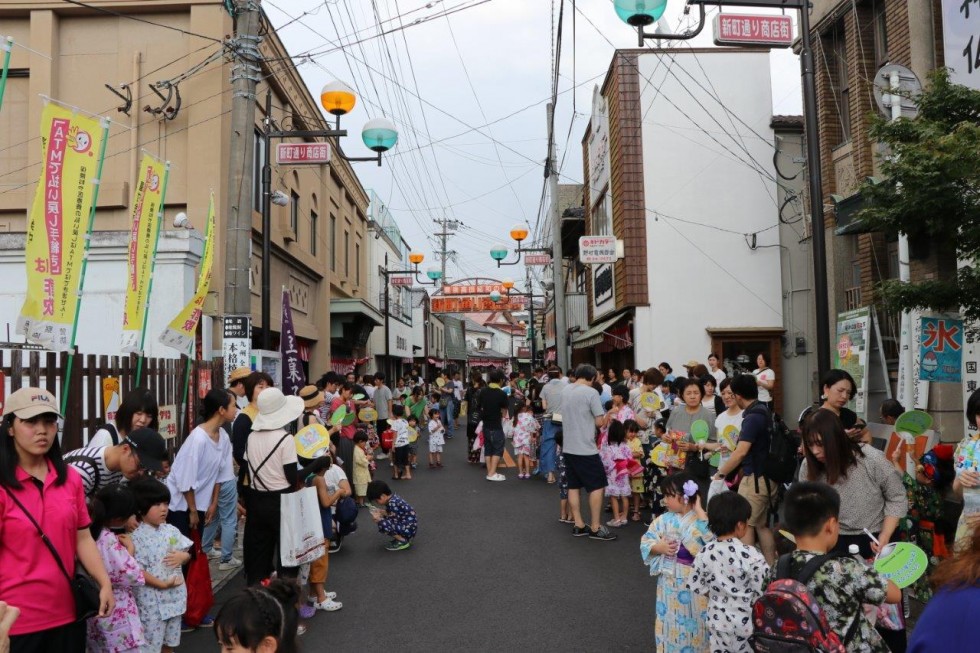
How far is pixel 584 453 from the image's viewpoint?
826 centimetres

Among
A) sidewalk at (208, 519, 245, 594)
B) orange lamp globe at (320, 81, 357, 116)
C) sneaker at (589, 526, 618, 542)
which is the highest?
orange lamp globe at (320, 81, 357, 116)

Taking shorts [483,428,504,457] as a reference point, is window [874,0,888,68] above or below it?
above

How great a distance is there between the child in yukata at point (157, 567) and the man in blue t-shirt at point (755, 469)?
3943 mm

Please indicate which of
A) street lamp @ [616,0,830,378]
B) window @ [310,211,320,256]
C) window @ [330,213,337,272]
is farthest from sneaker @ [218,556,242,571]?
window @ [330,213,337,272]

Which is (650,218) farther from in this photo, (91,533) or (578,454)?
(91,533)

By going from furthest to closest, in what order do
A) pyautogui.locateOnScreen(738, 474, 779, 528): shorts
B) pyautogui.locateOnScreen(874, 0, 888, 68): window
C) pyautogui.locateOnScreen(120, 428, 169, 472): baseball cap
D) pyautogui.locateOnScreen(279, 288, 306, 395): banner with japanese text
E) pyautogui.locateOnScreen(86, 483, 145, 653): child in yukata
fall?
pyautogui.locateOnScreen(279, 288, 306, 395): banner with japanese text → pyautogui.locateOnScreen(874, 0, 888, 68): window → pyautogui.locateOnScreen(738, 474, 779, 528): shorts → pyautogui.locateOnScreen(120, 428, 169, 472): baseball cap → pyautogui.locateOnScreen(86, 483, 145, 653): child in yukata

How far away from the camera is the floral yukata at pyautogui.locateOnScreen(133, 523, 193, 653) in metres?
4.30

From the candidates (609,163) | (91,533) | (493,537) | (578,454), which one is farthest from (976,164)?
(609,163)

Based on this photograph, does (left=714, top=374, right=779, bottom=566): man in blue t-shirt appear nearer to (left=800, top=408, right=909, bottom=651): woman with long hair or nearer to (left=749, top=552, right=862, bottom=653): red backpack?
(left=800, top=408, right=909, bottom=651): woman with long hair

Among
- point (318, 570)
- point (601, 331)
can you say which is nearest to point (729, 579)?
point (318, 570)

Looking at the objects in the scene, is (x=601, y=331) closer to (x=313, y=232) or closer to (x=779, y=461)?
(x=313, y=232)

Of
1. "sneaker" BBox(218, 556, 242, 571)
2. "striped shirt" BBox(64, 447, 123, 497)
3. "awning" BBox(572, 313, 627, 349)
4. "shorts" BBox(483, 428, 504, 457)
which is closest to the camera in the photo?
"striped shirt" BBox(64, 447, 123, 497)

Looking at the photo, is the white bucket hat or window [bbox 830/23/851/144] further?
window [bbox 830/23/851/144]

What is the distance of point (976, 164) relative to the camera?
18.3 ft
